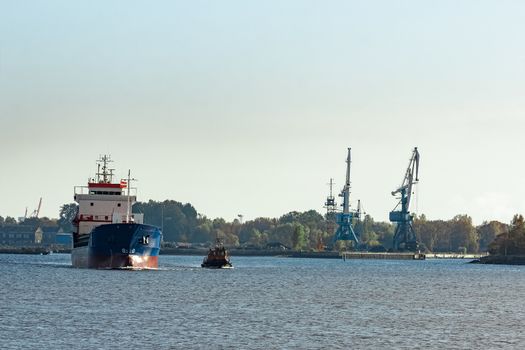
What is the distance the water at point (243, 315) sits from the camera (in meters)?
76.4

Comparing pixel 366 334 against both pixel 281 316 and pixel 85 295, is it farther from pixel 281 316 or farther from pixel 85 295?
pixel 85 295

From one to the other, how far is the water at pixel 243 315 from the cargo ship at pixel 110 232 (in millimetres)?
8640

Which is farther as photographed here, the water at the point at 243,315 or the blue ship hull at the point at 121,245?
the blue ship hull at the point at 121,245

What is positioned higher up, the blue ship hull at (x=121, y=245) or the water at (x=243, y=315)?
the blue ship hull at (x=121, y=245)

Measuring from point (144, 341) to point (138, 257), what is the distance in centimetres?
8824

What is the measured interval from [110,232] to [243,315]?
62.6m

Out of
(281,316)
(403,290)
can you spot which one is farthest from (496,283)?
(281,316)

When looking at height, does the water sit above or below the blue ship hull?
below

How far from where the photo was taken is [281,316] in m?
95.2

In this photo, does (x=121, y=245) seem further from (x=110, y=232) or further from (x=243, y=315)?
(x=243, y=315)

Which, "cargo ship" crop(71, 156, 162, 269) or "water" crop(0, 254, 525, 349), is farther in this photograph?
"cargo ship" crop(71, 156, 162, 269)

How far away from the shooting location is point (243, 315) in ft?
313

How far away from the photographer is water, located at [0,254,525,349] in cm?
7638

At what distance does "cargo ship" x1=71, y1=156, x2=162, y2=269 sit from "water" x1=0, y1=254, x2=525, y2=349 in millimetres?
8640
